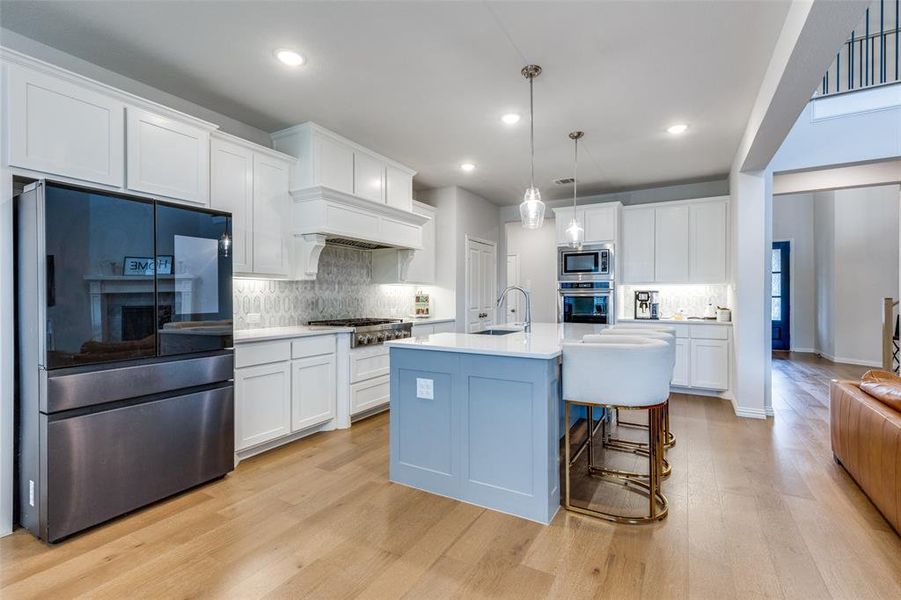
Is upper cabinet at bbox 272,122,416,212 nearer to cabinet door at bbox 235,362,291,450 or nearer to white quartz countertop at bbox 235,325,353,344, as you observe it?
white quartz countertop at bbox 235,325,353,344

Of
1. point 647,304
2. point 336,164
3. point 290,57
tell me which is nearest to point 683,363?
point 647,304

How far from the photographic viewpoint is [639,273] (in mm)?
5723

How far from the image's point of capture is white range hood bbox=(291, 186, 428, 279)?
12.3 ft

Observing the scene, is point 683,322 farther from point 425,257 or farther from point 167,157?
point 167,157

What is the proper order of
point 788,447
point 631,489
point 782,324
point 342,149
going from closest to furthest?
point 631,489, point 788,447, point 342,149, point 782,324

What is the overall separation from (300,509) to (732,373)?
458cm

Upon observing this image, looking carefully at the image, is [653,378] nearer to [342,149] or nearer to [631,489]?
[631,489]

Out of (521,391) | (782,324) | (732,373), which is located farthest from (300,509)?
(782,324)

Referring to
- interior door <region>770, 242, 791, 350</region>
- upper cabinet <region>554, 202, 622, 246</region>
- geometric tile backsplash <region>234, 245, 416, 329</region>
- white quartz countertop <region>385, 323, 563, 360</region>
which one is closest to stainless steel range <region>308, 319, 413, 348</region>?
geometric tile backsplash <region>234, 245, 416, 329</region>

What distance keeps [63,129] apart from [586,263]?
519 centimetres

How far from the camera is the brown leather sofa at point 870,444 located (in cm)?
214

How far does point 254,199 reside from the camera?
351 centimetres

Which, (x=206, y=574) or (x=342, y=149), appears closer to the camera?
(x=206, y=574)

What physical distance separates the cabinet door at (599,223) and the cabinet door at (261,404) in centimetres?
418
